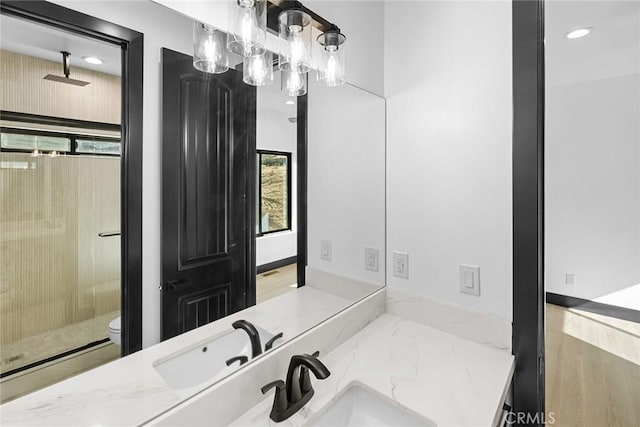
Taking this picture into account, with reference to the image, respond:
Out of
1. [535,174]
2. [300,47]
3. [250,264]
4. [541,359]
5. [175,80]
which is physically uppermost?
[300,47]

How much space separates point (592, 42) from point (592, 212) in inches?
23.3

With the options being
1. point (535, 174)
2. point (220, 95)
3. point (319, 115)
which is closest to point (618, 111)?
point (535, 174)

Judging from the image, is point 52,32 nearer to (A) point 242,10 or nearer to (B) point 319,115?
(A) point 242,10

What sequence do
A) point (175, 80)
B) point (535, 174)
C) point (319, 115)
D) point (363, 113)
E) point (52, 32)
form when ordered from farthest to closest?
1. point (363, 113)
2. point (319, 115)
3. point (535, 174)
4. point (175, 80)
5. point (52, 32)

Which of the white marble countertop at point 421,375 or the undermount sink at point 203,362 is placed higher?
the undermount sink at point 203,362

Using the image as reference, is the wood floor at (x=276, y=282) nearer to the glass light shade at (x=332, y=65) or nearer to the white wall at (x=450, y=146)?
the white wall at (x=450, y=146)

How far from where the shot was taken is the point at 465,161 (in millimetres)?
1293

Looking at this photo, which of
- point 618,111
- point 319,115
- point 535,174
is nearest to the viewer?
point 618,111

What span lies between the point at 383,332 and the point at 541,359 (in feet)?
1.91

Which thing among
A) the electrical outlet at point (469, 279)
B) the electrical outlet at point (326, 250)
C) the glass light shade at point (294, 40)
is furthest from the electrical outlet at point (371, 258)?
the glass light shade at point (294, 40)

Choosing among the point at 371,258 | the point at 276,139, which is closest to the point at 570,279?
the point at 371,258

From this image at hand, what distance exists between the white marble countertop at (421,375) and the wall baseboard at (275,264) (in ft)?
1.21

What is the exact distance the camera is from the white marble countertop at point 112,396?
59 centimetres

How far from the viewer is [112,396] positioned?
67 centimetres
